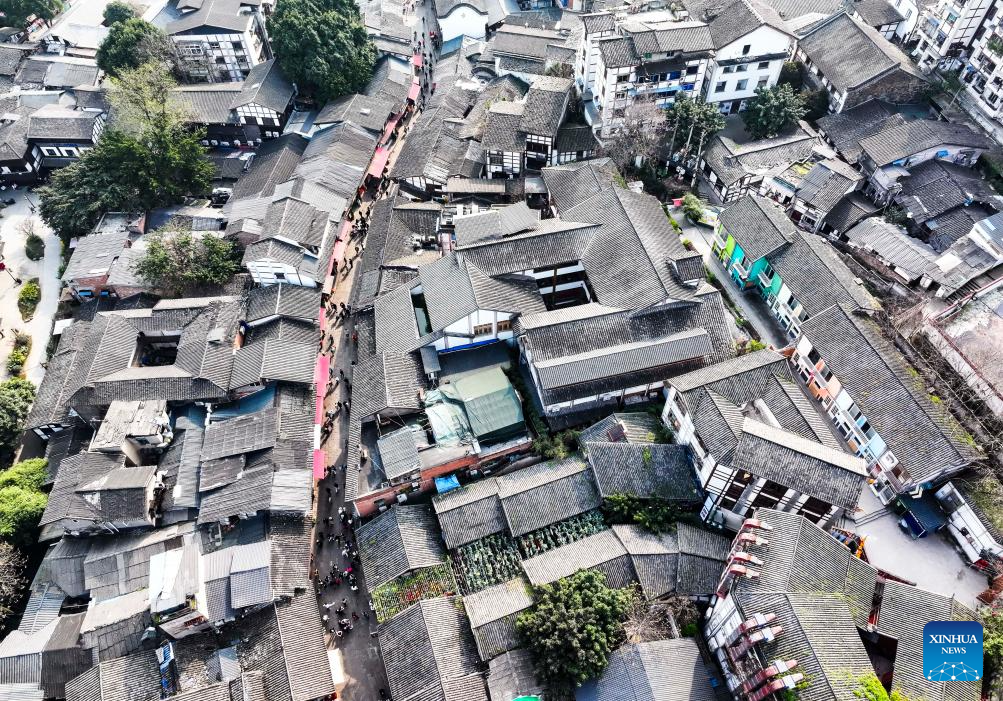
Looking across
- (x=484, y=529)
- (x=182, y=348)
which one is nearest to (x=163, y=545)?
(x=182, y=348)

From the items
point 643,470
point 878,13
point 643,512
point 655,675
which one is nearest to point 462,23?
point 878,13

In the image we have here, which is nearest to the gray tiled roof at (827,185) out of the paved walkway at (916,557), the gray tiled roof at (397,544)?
the paved walkway at (916,557)

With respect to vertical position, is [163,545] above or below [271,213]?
below

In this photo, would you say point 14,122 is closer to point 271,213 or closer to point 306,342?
point 271,213

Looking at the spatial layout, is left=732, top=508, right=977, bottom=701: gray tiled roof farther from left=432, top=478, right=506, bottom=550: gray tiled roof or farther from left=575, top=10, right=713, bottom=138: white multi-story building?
left=575, top=10, right=713, bottom=138: white multi-story building

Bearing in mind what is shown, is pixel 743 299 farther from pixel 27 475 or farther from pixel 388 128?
pixel 27 475
